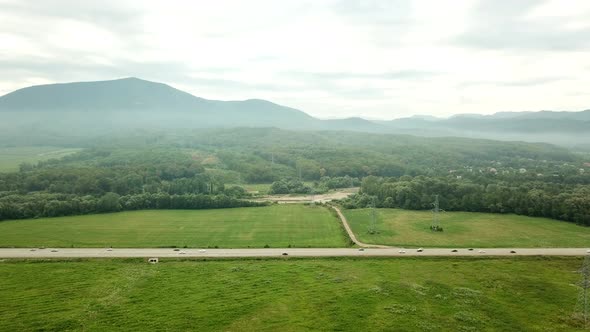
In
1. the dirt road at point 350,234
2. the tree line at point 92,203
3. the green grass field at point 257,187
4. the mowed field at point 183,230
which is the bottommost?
the green grass field at point 257,187

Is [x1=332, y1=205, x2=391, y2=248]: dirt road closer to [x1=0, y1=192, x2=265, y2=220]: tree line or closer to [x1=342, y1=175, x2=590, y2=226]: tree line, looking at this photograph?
[x1=342, y1=175, x2=590, y2=226]: tree line

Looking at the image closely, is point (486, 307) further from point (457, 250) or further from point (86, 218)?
point (86, 218)

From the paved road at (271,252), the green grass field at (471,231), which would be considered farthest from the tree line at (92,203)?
the green grass field at (471,231)

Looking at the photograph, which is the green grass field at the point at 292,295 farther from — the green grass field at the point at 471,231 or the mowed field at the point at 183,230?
the mowed field at the point at 183,230

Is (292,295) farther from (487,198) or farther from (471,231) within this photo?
(487,198)

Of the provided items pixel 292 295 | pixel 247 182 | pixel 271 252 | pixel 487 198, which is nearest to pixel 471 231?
pixel 487 198

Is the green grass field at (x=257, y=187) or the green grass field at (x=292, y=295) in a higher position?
the green grass field at (x=292, y=295)

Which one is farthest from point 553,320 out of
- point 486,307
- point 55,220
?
point 55,220
